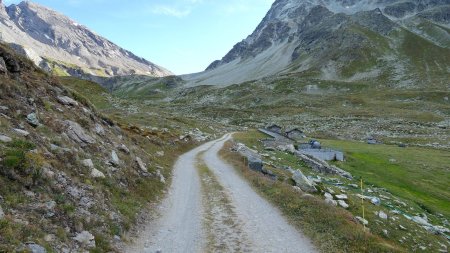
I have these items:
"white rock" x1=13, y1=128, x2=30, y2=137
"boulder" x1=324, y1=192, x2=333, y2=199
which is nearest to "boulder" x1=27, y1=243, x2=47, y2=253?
"white rock" x1=13, y1=128, x2=30, y2=137

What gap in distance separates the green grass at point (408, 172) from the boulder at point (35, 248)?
37.8 m

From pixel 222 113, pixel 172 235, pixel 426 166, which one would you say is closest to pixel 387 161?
pixel 426 166

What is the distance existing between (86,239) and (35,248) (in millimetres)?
2669

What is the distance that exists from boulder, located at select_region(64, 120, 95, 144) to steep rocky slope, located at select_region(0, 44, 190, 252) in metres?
0.10

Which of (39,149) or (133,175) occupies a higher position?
(39,149)

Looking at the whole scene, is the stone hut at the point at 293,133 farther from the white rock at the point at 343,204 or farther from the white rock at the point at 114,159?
the white rock at the point at 114,159

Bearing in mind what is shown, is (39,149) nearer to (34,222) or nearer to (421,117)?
(34,222)

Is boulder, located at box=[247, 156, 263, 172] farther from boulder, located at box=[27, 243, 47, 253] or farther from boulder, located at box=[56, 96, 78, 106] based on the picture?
boulder, located at box=[27, 243, 47, 253]

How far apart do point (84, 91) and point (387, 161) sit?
330ft

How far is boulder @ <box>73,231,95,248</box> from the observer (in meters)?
14.0

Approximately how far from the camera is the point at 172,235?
17.8 meters

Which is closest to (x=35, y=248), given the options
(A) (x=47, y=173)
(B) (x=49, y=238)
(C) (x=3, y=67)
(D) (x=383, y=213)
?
(B) (x=49, y=238)

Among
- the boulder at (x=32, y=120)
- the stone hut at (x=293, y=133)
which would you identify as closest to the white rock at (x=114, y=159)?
the boulder at (x=32, y=120)

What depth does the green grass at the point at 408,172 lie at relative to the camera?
143 feet
